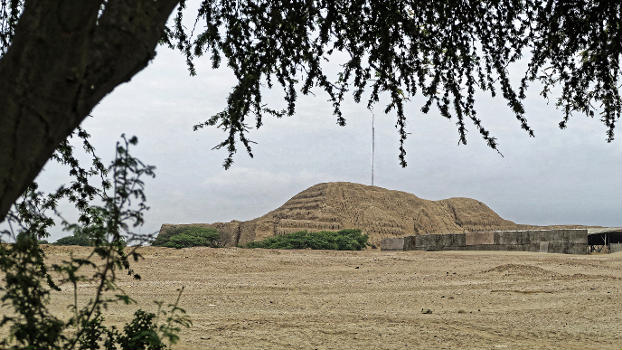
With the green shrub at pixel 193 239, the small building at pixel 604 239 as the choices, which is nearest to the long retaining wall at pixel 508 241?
the small building at pixel 604 239

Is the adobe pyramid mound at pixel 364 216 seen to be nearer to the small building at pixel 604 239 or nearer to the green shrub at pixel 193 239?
the green shrub at pixel 193 239

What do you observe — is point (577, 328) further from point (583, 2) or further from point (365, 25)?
point (365, 25)

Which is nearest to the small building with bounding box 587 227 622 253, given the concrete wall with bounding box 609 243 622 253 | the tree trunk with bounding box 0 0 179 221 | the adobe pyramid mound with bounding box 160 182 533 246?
the concrete wall with bounding box 609 243 622 253

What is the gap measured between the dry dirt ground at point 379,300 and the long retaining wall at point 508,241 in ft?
13.4

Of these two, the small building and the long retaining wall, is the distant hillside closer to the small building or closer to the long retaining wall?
the long retaining wall

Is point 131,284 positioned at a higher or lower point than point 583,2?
lower

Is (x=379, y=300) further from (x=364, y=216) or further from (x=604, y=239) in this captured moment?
(x=364, y=216)

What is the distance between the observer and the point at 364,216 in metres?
43.9

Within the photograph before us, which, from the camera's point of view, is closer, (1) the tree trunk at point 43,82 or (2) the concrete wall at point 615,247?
(1) the tree trunk at point 43,82

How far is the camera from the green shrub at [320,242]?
29.7 m

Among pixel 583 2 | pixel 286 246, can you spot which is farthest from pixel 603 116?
pixel 286 246

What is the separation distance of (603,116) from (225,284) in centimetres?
946

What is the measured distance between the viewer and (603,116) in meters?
6.80

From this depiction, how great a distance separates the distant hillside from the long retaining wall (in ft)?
41.3
